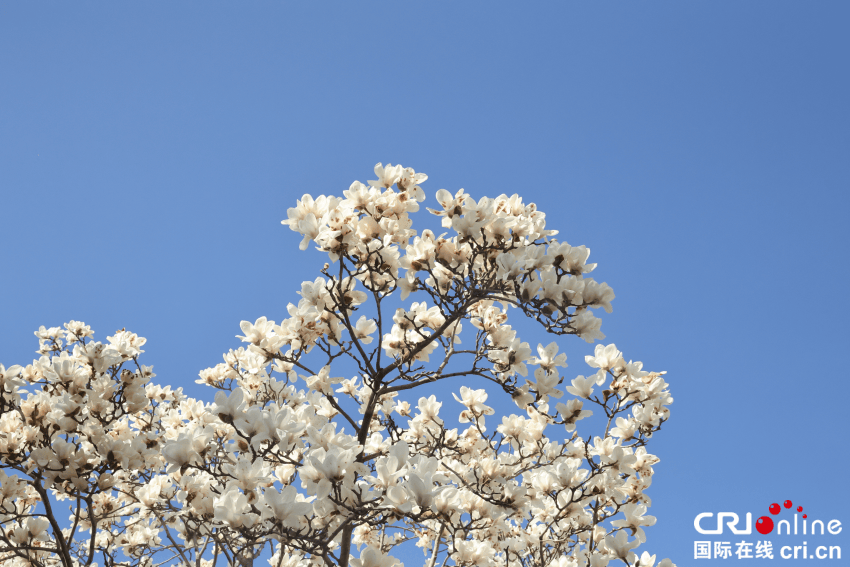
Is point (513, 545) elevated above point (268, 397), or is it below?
below

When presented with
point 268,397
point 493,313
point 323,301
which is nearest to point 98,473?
point 268,397

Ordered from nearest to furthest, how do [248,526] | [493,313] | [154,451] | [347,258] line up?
[248,526]
[347,258]
[493,313]
[154,451]

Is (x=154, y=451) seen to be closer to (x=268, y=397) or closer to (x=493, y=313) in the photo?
(x=268, y=397)

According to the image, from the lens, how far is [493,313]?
359cm

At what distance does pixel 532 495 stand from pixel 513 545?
3.25 ft

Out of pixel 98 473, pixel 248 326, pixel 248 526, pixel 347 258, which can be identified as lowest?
pixel 248 526

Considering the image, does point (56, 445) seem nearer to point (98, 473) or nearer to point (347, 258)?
point (98, 473)

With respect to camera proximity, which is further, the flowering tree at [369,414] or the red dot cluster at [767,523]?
the red dot cluster at [767,523]

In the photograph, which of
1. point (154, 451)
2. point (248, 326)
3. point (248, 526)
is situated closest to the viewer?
point (248, 526)

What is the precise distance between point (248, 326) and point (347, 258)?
2.34 ft

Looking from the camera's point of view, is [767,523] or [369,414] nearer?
[369,414]

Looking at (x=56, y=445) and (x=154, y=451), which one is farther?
(x=154, y=451)

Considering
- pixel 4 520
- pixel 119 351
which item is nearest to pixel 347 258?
pixel 119 351

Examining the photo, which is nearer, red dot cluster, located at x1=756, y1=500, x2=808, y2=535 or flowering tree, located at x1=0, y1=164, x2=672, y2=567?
flowering tree, located at x1=0, y1=164, x2=672, y2=567
